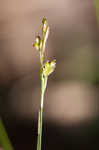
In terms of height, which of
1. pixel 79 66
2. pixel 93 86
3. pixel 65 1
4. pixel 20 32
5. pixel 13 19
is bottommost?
pixel 93 86

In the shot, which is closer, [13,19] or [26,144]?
[26,144]

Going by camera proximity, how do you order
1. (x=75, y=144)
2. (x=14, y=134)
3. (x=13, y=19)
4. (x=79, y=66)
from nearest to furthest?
(x=75, y=144)
(x=14, y=134)
(x=79, y=66)
(x=13, y=19)

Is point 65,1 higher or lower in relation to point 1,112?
higher

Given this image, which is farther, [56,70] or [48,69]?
[56,70]

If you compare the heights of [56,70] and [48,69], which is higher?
[48,69]

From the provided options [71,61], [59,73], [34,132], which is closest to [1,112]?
[34,132]

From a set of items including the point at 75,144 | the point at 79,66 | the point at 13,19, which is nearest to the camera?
the point at 75,144

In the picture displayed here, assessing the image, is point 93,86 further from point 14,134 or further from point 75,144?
point 14,134

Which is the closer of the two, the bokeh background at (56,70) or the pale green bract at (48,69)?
the pale green bract at (48,69)
